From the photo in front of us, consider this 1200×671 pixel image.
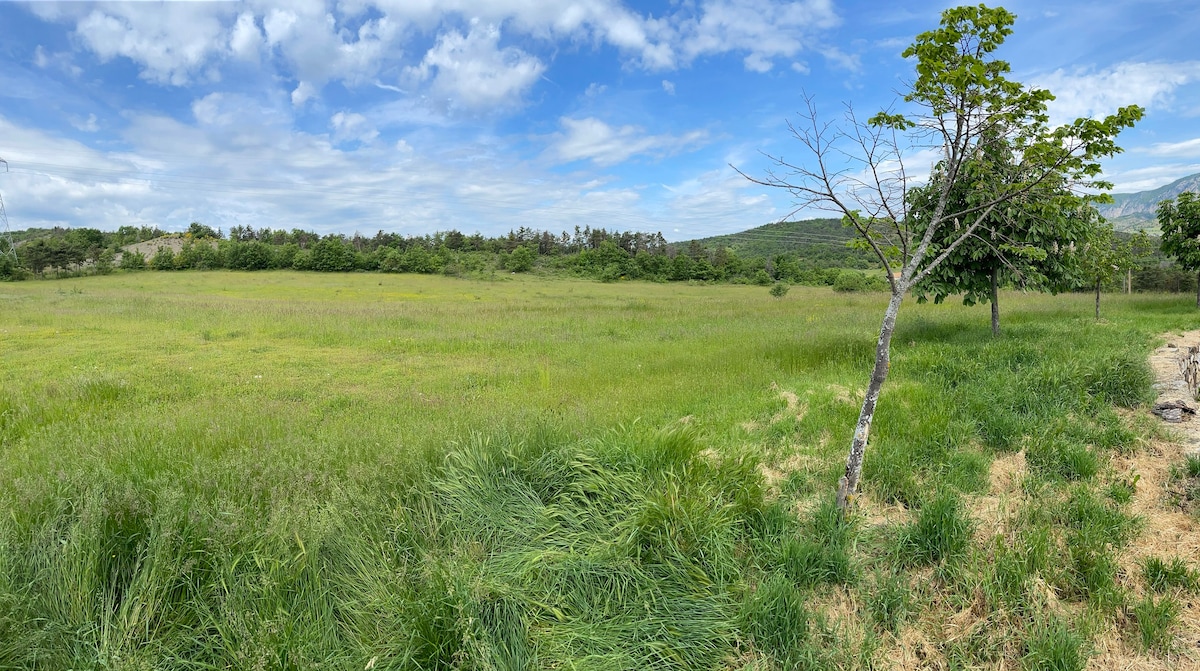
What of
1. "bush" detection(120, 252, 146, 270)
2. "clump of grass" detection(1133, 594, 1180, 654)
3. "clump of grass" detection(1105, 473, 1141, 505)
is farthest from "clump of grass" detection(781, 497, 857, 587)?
"bush" detection(120, 252, 146, 270)

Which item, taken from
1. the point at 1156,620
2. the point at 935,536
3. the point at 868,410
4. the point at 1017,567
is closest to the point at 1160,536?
the point at 1156,620

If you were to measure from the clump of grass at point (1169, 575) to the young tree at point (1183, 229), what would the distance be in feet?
79.1

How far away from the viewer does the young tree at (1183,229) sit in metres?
19.5

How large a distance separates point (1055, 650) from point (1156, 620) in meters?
0.88

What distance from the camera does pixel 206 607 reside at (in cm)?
330

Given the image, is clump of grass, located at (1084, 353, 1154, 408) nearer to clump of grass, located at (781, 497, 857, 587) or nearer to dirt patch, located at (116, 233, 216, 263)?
clump of grass, located at (781, 497, 857, 587)

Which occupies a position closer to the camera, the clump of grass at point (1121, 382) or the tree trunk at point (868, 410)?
the tree trunk at point (868, 410)

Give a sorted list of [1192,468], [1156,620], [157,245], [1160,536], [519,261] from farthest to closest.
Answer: [157,245], [519,261], [1192,468], [1160,536], [1156,620]

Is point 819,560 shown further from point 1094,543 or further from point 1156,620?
point 1094,543

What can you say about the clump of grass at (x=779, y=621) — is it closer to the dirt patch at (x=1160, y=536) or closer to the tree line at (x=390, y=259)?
the dirt patch at (x=1160, y=536)

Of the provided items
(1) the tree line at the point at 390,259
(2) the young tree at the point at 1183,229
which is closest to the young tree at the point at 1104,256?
(2) the young tree at the point at 1183,229

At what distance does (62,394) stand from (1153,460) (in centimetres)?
1635

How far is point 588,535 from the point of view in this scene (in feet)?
13.3

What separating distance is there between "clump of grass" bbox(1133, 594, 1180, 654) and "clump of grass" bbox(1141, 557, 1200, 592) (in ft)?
0.65
